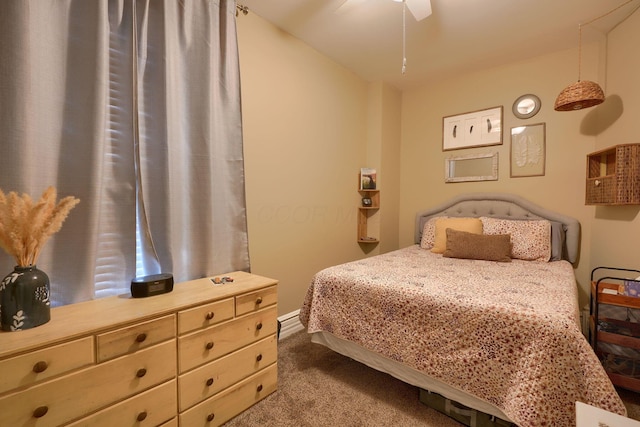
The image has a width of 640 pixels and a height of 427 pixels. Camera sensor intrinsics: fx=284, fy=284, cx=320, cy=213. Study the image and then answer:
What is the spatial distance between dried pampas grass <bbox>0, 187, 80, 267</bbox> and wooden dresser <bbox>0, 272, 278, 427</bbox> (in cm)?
30

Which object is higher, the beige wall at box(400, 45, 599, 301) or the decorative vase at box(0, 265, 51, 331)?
the beige wall at box(400, 45, 599, 301)

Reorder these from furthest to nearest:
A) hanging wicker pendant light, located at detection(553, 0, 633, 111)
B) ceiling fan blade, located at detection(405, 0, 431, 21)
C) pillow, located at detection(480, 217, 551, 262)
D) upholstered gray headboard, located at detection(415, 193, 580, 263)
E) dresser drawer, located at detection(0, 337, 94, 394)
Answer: upholstered gray headboard, located at detection(415, 193, 580, 263) < pillow, located at detection(480, 217, 551, 262) < hanging wicker pendant light, located at detection(553, 0, 633, 111) < ceiling fan blade, located at detection(405, 0, 431, 21) < dresser drawer, located at detection(0, 337, 94, 394)

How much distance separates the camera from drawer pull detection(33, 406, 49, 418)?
3.14 feet

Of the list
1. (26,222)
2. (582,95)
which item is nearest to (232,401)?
(26,222)

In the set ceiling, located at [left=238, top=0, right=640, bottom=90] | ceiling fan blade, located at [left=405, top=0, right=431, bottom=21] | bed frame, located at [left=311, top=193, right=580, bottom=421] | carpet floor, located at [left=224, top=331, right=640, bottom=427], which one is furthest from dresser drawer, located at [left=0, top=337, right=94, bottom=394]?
ceiling fan blade, located at [left=405, top=0, right=431, bottom=21]

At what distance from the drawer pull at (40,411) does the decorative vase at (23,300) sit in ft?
0.94

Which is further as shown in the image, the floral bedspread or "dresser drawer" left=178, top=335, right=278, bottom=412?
"dresser drawer" left=178, top=335, right=278, bottom=412

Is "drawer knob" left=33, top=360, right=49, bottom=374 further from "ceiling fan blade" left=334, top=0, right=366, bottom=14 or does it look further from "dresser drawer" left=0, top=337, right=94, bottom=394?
"ceiling fan blade" left=334, top=0, right=366, bottom=14

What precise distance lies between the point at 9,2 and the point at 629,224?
12.6 ft

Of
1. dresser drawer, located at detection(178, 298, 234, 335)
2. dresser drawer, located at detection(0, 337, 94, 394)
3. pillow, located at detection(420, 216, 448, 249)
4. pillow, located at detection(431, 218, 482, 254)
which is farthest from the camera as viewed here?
pillow, located at detection(420, 216, 448, 249)

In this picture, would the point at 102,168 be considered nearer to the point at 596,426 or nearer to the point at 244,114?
the point at 244,114

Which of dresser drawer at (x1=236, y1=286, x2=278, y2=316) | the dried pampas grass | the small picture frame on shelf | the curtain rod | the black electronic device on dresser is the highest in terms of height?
the curtain rod

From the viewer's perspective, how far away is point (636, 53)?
2111 millimetres

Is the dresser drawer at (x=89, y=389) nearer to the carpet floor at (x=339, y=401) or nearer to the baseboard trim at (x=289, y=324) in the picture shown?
the carpet floor at (x=339, y=401)
